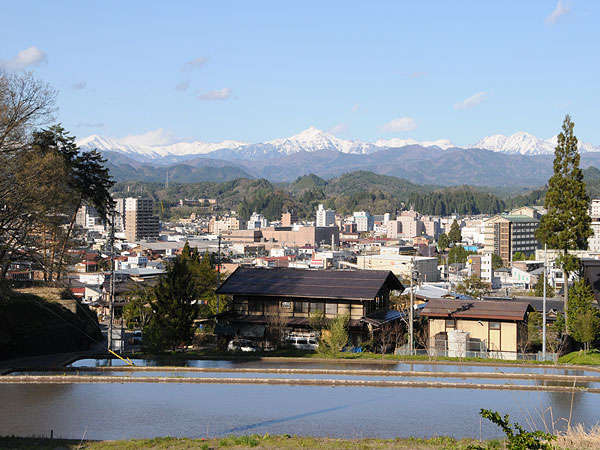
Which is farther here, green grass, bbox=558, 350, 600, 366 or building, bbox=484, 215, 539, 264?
building, bbox=484, 215, 539, 264

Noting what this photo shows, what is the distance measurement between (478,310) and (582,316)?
3.22 m

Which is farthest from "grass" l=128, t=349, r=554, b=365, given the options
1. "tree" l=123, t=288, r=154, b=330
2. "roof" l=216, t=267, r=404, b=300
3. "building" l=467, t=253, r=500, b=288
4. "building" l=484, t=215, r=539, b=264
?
"building" l=484, t=215, r=539, b=264

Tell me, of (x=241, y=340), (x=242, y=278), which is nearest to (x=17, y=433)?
(x=241, y=340)

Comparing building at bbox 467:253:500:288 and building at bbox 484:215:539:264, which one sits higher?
building at bbox 484:215:539:264

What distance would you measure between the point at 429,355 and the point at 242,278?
26.5ft

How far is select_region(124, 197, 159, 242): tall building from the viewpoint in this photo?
149250 millimetres

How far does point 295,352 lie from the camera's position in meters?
18.2

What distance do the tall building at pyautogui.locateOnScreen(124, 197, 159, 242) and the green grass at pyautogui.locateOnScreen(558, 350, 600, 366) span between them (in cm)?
13531

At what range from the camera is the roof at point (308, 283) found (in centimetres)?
2130

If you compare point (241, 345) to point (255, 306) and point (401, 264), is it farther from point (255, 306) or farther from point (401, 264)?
point (401, 264)

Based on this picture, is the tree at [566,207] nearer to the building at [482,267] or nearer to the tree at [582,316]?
the tree at [582,316]

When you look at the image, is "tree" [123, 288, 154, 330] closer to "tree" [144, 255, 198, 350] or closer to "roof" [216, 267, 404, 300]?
"roof" [216, 267, 404, 300]

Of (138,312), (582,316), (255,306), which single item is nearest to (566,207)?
(582,316)

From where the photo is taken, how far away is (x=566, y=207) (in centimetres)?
2272
